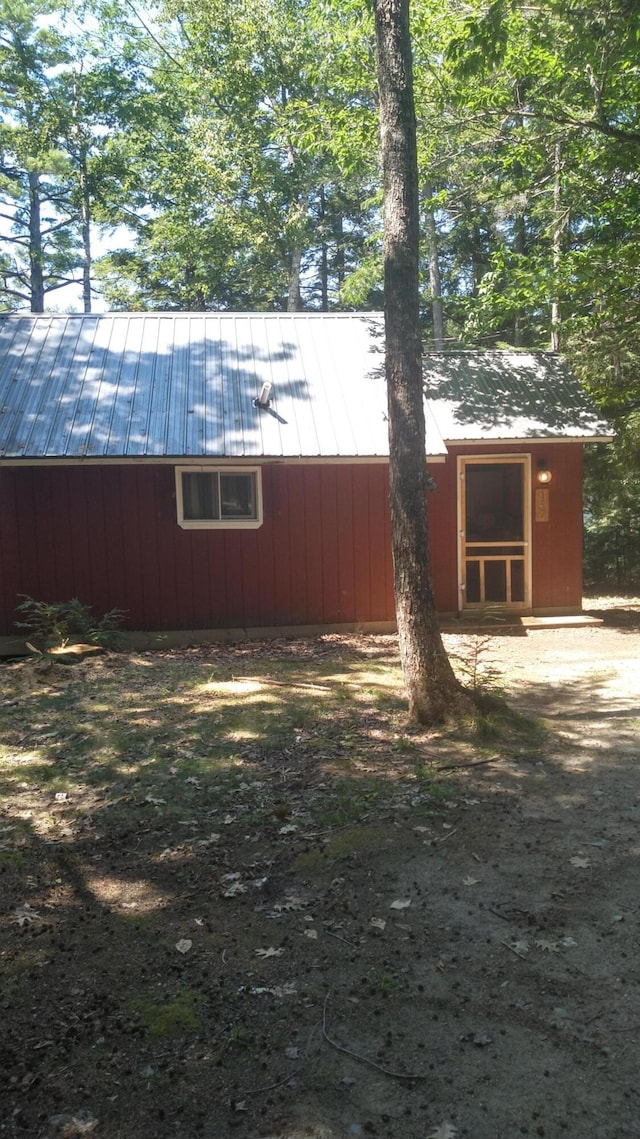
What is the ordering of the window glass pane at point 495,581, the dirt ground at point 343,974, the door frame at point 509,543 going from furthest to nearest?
1. the window glass pane at point 495,581
2. the door frame at point 509,543
3. the dirt ground at point 343,974

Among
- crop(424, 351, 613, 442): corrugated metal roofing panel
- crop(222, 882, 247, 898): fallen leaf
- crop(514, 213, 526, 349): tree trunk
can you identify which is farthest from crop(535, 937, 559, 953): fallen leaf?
crop(514, 213, 526, 349): tree trunk

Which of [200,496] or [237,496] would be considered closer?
[200,496]

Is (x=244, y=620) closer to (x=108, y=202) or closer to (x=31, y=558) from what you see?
(x=31, y=558)

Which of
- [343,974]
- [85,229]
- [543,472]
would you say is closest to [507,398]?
[543,472]

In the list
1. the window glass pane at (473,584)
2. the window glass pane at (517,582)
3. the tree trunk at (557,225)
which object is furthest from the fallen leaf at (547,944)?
the tree trunk at (557,225)

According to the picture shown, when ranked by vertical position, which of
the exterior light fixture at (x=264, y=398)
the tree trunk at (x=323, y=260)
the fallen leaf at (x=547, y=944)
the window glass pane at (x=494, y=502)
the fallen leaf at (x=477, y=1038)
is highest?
the tree trunk at (x=323, y=260)

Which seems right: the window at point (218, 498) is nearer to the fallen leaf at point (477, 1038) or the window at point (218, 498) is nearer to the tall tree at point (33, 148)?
the fallen leaf at point (477, 1038)

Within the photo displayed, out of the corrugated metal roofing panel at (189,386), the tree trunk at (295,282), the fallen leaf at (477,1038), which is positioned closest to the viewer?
the fallen leaf at (477,1038)

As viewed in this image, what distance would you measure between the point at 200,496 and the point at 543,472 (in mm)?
4928

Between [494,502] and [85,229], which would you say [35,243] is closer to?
[85,229]

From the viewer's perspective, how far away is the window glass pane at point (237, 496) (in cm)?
1121

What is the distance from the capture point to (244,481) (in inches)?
443

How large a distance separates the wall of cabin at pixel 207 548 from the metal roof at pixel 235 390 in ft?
1.73

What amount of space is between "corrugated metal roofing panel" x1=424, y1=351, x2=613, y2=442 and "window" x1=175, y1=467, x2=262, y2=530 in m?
2.79
